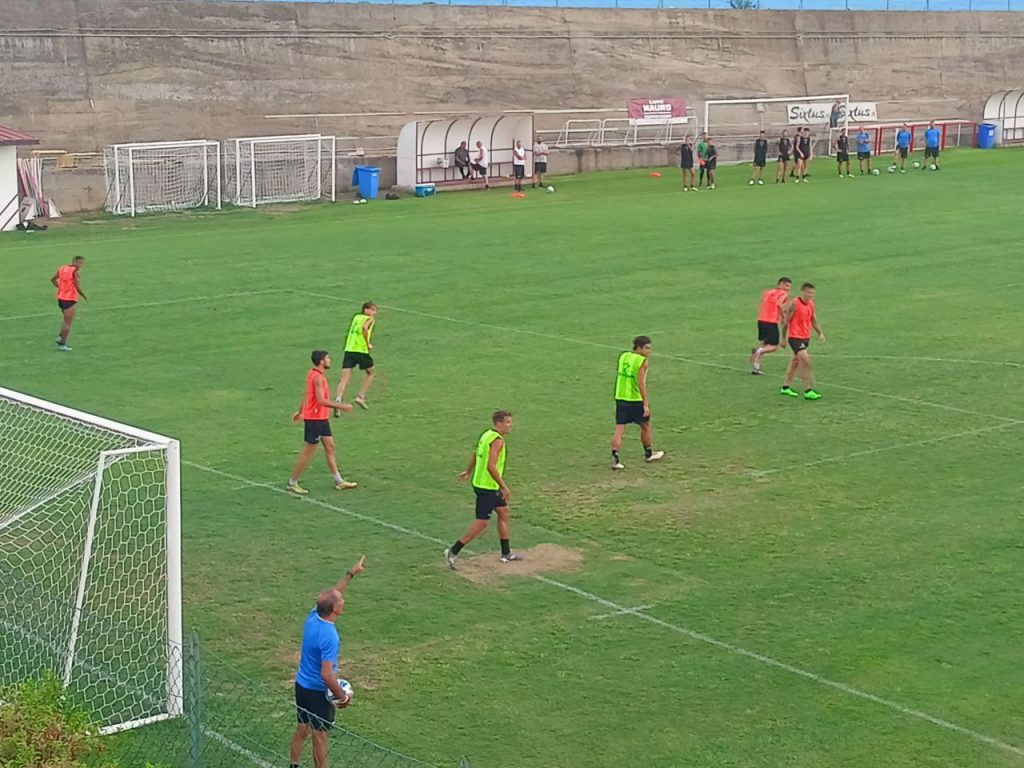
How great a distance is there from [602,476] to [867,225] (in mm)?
24656

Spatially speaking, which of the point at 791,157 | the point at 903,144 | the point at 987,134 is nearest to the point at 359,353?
the point at 791,157

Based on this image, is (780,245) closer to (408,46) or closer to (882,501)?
(882,501)

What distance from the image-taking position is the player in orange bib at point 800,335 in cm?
2253

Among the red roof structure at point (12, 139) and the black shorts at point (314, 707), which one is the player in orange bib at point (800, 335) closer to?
the black shorts at point (314, 707)

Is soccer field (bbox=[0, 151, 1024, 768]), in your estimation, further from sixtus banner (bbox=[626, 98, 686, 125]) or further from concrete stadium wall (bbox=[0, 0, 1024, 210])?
sixtus banner (bbox=[626, 98, 686, 125])

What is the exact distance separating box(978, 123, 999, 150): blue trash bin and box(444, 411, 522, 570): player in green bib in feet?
184

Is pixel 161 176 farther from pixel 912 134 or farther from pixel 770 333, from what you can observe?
pixel 912 134

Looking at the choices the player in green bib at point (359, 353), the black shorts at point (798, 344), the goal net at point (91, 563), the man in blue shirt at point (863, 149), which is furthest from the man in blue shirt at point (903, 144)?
the goal net at point (91, 563)

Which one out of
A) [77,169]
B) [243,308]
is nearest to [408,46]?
[77,169]

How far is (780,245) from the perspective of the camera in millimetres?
38062

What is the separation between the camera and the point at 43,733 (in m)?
8.93

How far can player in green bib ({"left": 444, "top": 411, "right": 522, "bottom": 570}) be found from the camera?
15195 millimetres

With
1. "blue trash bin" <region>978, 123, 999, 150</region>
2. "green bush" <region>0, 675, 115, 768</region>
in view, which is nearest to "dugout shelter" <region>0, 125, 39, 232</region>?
"green bush" <region>0, 675, 115, 768</region>

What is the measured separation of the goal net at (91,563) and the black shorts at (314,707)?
5.13ft
